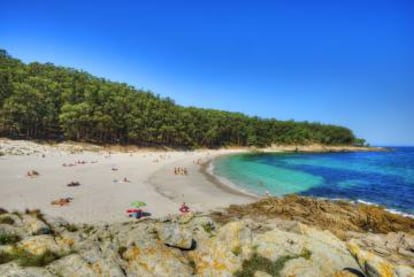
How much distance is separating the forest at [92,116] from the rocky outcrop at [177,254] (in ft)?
205

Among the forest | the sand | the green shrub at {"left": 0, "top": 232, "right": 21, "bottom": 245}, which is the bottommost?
the sand

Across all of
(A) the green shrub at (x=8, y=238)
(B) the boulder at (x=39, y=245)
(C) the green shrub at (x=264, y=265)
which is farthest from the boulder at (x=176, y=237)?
(A) the green shrub at (x=8, y=238)

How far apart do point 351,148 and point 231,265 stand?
16889 cm

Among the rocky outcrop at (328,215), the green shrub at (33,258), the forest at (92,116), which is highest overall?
the forest at (92,116)

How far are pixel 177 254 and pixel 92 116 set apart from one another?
2706 inches

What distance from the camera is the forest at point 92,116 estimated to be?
61594 mm

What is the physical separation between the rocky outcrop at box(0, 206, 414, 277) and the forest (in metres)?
62.4

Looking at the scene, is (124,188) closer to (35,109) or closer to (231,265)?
(231,265)

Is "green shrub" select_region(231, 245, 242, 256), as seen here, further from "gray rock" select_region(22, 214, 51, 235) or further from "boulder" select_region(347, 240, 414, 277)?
"gray rock" select_region(22, 214, 51, 235)

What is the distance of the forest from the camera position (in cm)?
6159

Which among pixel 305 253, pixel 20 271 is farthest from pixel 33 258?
pixel 305 253

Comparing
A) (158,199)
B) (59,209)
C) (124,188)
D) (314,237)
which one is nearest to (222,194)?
(158,199)

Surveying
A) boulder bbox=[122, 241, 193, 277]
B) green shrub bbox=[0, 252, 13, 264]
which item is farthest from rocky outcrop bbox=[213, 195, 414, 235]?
green shrub bbox=[0, 252, 13, 264]

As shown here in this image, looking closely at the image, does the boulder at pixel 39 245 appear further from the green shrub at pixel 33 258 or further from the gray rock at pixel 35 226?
the gray rock at pixel 35 226
